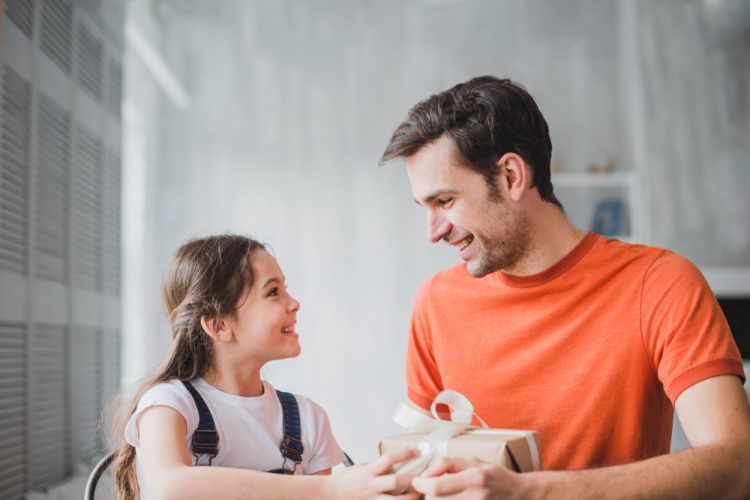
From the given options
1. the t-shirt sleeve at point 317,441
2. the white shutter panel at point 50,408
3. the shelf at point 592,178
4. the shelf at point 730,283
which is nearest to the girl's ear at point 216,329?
the t-shirt sleeve at point 317,441

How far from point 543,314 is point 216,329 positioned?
66 cm

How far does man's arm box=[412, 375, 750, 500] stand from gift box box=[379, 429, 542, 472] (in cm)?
2

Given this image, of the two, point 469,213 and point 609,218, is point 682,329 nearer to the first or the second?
point 469,213

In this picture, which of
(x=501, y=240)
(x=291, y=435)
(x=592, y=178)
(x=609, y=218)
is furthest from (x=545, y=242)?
(x=609, y=218)

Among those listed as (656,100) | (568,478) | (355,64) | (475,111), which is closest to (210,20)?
(355,64)

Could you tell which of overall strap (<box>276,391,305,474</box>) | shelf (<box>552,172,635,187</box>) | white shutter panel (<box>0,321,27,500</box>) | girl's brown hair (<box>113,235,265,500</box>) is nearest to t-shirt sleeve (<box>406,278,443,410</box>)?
overall strap (<box>276,391,305,474</box>)

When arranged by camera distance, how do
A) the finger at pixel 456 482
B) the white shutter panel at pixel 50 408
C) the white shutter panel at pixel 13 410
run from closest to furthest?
1. the finger at pixel 456 482
2. the white shutter panel at pixel 13 410
3. the white shutter panel at pixel 50 408

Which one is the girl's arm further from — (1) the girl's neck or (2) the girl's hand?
(1) the girl's neck

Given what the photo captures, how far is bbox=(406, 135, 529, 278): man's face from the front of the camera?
1.19 meters

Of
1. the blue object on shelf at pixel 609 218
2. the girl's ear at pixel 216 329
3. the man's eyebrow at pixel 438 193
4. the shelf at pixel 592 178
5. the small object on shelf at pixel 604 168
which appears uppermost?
the small object on shelf at pixel 604 168

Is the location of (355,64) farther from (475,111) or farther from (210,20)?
(475,111)

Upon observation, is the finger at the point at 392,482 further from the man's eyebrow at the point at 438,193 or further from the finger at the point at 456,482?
the man's eyebrow at the point at 438,193

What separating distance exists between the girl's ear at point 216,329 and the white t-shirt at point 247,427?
9 cm

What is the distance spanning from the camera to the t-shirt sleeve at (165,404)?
0.94 m
